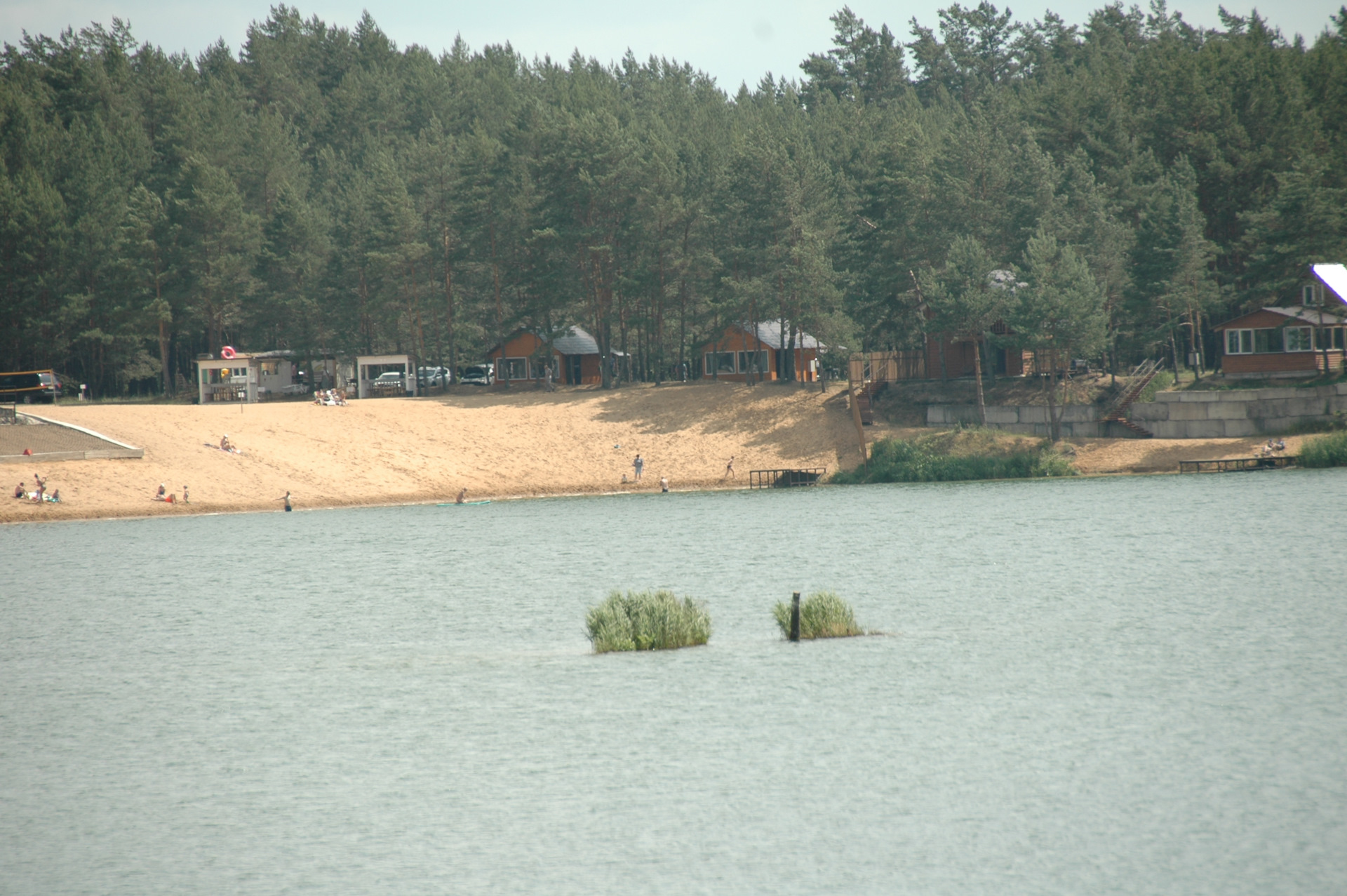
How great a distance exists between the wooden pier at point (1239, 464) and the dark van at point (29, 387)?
6950cm

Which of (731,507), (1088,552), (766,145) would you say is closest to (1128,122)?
(766,145)

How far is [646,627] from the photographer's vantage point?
989 inches

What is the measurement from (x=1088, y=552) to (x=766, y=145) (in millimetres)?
44619

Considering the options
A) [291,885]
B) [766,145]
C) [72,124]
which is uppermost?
[72,124]

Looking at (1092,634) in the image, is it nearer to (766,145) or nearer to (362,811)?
(362,811)

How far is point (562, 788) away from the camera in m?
16.5

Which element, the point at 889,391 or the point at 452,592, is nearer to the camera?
the point at 452,592

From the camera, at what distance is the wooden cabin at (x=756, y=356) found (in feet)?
272

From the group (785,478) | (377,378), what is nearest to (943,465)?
(785,478)

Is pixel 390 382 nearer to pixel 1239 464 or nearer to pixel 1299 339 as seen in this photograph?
pixel 1239 464

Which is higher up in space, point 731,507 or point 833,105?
point 833,105

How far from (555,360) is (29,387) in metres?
36.1

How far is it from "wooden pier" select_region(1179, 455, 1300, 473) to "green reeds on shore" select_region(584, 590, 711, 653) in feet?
143

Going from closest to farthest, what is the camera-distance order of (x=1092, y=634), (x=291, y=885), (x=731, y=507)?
(x=291, y=885) → (x=1092, y=634) → (x=731, y=507)
